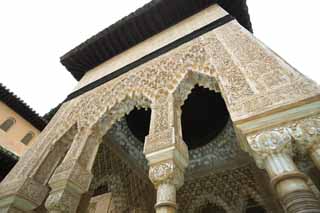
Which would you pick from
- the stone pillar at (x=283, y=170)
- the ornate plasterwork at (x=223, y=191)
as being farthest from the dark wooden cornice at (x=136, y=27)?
the stone pillar at (x=283, y=170)

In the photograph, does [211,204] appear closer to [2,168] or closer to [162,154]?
[162,154]

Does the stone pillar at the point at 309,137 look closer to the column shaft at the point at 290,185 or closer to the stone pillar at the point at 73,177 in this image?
the column shaft at the point at 290,185

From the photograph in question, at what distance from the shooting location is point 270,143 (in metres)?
1.57

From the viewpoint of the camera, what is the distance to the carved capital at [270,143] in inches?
59.9

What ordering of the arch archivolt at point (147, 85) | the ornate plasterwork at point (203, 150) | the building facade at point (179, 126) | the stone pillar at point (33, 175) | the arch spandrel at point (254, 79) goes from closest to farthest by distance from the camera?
the building facade at point (179, 126) → the arch spandrel at point (254, 79) → the stone pillar at point (33, 175) → the arch archivolt at point (147, 85) → the ornate plasterwork at point (203, 150)

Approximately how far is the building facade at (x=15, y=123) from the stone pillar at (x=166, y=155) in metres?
7.96

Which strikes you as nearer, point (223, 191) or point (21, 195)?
point (21, 195)

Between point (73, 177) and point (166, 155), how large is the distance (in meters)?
1.26

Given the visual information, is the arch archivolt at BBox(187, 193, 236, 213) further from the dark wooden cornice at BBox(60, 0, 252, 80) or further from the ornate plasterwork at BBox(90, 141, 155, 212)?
the dark wooden cornice at BBox(60, 0, 252, 80)

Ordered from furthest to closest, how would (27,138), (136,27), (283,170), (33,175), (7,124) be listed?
(27,138)
(7,124)
(136,27)
(33,175)
(283,170)

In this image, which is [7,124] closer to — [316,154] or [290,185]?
[290,185]

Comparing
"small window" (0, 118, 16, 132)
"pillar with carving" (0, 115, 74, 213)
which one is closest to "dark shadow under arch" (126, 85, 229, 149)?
"pillar with carving" (0, 115, 74, 213)

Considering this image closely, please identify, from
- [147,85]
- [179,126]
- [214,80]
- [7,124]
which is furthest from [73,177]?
[7,124]

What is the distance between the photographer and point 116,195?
186 inches
